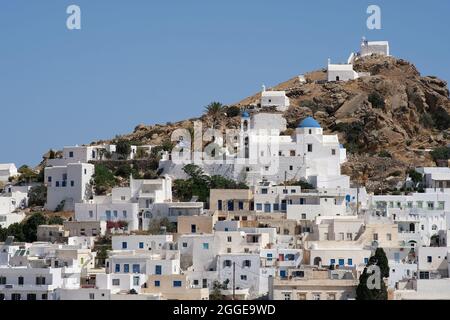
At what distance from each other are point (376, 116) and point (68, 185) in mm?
17783

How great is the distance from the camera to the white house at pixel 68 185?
59375 millimetres

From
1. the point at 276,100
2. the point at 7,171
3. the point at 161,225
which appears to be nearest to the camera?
the point at 161,225

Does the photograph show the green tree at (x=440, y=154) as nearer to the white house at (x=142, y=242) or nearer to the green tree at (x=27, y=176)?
the green tree at (x=27, y=176)

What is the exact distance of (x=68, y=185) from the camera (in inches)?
2356

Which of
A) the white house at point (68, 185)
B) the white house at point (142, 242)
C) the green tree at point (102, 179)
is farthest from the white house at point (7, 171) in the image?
the white house at point (142, 242)

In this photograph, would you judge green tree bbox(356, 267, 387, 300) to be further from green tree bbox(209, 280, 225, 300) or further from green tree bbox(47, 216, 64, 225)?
green tree bbox(47, 216, 64, 225)

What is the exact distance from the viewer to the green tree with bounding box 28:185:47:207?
6119 cm

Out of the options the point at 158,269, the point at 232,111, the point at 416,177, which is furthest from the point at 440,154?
the point at 158,269

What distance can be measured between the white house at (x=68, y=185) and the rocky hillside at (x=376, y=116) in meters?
10.2

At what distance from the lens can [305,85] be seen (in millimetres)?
76312

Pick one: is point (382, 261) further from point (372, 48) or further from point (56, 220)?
point (372, 48)
